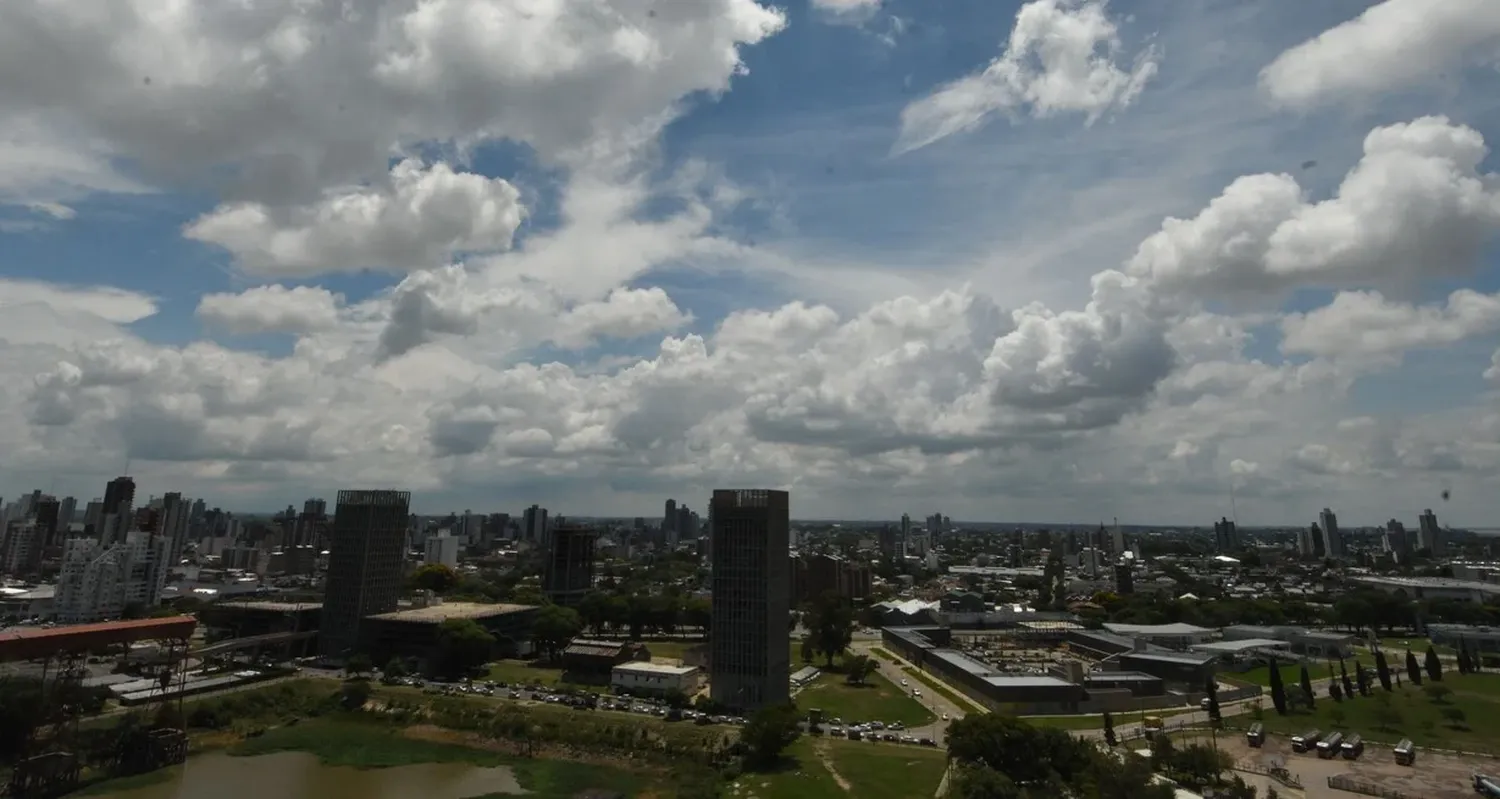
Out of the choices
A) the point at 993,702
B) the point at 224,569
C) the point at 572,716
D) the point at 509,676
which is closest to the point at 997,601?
the point at 993,702

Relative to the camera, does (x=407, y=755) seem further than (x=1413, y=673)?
No

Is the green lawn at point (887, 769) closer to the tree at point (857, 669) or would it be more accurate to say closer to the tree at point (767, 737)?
the tree at point (767, 737)

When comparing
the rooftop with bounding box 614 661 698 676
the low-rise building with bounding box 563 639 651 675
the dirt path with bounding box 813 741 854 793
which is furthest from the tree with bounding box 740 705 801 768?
the low-rise building with bounding box 563 639 651 675

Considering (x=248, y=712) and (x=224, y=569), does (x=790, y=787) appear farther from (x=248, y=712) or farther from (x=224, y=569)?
(x=224, y=569)

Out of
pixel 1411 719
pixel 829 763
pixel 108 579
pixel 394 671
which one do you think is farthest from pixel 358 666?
pixel 1411 719

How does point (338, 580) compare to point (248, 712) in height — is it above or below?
above

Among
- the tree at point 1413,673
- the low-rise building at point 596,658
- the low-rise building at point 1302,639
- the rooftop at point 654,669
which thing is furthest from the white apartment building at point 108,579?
the tree at point 1413,673

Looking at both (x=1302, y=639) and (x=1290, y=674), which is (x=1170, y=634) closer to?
(x=1302, y=639)
